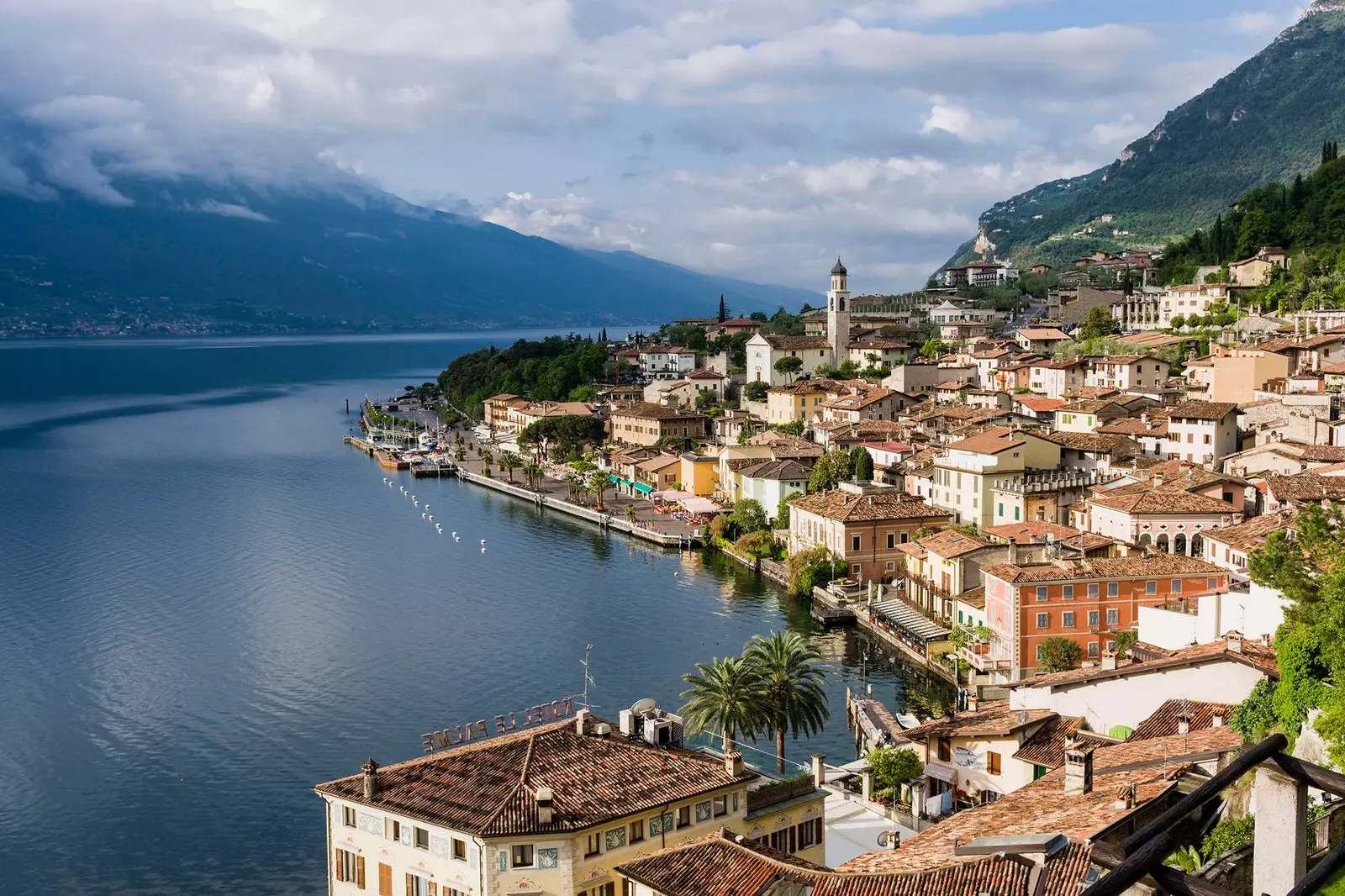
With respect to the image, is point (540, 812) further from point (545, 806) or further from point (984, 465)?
point (984, 465)

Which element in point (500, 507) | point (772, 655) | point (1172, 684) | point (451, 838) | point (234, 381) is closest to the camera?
point (451, 838)

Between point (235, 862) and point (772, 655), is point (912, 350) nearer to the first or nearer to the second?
point (772, 655)

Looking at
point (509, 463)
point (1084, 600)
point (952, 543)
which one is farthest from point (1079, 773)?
point (509, 463)

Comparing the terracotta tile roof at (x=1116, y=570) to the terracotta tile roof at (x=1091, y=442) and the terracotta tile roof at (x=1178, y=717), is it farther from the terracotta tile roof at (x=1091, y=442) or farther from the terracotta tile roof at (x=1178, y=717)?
the terracotta tile roof at (x=1091, y=442)

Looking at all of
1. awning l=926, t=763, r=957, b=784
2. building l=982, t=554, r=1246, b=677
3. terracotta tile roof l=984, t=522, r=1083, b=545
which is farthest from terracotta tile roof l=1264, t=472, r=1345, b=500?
awning l=926, t=763, r=957, b=784

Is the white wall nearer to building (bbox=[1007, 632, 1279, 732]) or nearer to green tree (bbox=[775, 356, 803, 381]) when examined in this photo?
building (bbox=[1007, 632, 1279, 732])

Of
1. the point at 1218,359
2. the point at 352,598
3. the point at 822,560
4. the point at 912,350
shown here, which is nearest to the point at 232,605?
the point at 352,598
